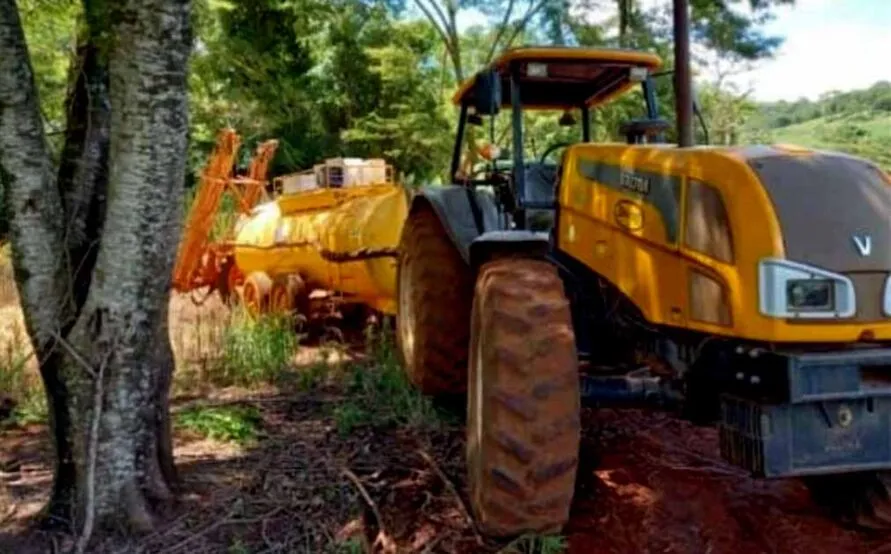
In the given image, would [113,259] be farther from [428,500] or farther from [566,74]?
[566,74]

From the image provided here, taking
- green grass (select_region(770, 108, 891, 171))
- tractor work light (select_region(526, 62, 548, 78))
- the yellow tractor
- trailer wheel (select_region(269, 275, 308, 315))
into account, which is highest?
green grass (select_region(770, 108, 891, 171))

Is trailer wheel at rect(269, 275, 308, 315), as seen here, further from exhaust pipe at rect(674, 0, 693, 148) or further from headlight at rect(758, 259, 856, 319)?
headlight at rect(758, 259, 856, 319)

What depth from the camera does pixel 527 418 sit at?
3113 millimetres

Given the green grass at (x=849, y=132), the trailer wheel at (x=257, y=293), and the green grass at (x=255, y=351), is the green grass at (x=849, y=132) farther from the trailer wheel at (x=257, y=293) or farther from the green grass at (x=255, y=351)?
the green grass at (x=255, y=351)

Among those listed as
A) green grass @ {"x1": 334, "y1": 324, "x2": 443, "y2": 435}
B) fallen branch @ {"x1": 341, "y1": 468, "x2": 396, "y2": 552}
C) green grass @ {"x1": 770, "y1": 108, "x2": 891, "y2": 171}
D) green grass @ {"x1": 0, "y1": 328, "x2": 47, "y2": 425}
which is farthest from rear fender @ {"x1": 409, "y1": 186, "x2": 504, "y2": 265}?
green grass @ {"x1": 770, "y1": 108, "x2": 891, "y2": 171}

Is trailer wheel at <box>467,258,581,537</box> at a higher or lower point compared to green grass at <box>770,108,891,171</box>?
lower

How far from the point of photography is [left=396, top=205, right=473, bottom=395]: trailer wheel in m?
4.96

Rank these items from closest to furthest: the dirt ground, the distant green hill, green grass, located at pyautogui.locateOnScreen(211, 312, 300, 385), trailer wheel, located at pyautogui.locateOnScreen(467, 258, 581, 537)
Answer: trailer wheel, located at pyautogui.locateOnScreen(467, 258, 581, 537) < the dirt ground < green grass, located at pyautogui.locateOnScreen(211, 312, 300, 385) < the distant green hill

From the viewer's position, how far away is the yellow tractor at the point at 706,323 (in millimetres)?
2992

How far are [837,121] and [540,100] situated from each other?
29.0m

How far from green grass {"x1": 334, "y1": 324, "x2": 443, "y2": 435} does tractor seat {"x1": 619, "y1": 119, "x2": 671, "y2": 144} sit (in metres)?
1.79

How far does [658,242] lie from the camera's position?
351 centimetres

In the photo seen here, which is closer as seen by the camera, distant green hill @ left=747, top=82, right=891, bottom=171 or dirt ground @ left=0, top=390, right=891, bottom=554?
dirt ground @ left=0, top=390, right=891, bottom=554

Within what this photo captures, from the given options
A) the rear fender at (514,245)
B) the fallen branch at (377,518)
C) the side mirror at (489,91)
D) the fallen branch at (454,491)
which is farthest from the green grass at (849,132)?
the fallen branch at (377,518)
